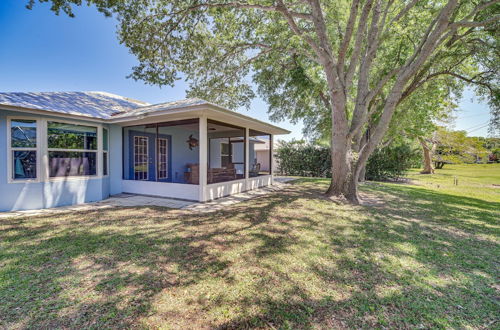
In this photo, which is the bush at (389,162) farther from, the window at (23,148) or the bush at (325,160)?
the window at (23,148)

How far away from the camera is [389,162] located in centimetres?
1497

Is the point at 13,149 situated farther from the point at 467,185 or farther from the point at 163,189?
the point at 467,185

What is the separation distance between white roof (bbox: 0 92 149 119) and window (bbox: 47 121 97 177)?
511 mm

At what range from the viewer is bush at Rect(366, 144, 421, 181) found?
1488cm

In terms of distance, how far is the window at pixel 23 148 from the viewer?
5734 mm

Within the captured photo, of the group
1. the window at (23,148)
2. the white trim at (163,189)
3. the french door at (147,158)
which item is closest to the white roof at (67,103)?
the window at (23,148)

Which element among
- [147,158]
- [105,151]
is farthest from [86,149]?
[147,158]

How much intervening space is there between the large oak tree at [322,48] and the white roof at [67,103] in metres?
1.82

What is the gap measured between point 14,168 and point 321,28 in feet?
32.7

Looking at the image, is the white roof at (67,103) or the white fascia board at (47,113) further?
the white roof at (67,103)

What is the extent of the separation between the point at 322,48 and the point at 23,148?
372 inches

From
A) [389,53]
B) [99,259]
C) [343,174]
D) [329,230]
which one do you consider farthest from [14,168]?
[389,53]

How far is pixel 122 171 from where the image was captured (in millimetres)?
8547

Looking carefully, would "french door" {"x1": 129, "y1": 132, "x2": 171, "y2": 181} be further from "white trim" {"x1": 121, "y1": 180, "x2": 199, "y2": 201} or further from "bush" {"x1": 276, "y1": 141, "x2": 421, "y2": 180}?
"bush" {"x1": 276, "y1": 141, "x2": 421, "y2": 180}
